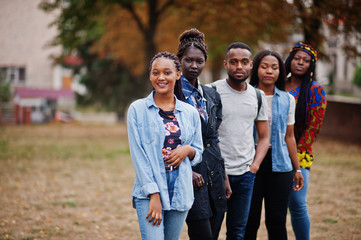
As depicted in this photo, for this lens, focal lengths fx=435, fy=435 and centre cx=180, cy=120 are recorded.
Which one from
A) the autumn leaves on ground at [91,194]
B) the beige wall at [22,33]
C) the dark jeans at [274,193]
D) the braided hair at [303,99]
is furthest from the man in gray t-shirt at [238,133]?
the beige wall at [22,33]

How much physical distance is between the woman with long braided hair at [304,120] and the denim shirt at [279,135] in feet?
1.28

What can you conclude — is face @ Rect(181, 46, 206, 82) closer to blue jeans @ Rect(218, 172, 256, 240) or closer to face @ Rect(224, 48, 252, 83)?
face @ Rect(224, 48, 252, 83)

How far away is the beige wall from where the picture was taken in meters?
36.7

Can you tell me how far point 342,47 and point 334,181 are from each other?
223 inches

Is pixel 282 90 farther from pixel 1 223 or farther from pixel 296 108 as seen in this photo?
pixel 1 223

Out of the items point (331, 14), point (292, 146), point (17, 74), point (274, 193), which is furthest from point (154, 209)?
point (17, 74)

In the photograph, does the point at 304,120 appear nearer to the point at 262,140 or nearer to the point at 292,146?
the point at 292,146

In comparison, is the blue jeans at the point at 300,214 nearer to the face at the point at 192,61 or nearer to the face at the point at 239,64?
the face at the point at 239,64

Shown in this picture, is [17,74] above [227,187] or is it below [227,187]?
above

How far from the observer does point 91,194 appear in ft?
27.2

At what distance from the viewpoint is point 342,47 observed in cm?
1345

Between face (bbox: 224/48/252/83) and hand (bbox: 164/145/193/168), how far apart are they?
1062mm

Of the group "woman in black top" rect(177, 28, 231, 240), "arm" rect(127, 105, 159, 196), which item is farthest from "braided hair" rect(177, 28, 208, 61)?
"arm" rect(127, 105, 159, 196)

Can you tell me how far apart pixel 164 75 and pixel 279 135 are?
1.52m
